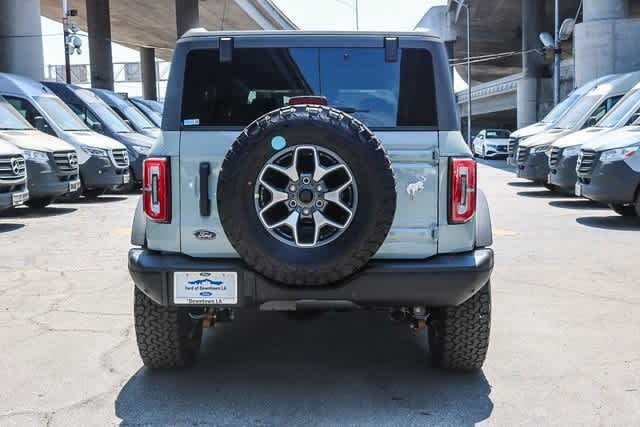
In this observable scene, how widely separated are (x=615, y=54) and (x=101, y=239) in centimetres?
2431

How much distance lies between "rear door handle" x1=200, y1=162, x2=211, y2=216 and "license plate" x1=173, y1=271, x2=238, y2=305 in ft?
1.13

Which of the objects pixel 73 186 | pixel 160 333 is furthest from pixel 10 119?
pixel 160 333

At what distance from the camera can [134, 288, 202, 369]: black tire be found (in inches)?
179

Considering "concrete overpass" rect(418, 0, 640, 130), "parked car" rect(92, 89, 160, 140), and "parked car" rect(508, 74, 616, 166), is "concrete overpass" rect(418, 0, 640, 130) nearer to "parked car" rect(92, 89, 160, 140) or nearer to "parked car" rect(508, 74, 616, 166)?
"parked car" rect(508, 74, 616, 166)

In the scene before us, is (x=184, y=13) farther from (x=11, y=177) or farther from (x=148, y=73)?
(x=11, y=177)

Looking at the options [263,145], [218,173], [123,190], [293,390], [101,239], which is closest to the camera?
[263,145]

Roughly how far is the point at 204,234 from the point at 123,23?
170 feet

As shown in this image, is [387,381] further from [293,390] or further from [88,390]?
[88,390]

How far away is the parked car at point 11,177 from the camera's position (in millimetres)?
11039

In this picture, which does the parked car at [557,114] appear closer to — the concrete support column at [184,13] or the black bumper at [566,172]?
the black bumper at [566,172]

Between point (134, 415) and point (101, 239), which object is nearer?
point (134, 415)

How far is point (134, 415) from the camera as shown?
411 cm

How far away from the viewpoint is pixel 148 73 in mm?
61469

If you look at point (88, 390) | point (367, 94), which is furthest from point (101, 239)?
point (367, 94)
